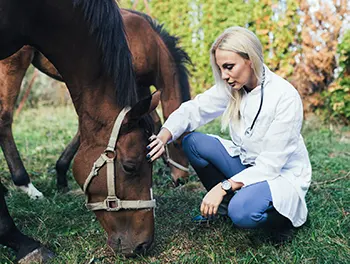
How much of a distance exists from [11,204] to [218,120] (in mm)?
4266

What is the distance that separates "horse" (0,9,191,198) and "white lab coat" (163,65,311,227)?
111 centimetres

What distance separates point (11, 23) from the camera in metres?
2.16

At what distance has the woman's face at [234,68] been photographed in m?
2.28

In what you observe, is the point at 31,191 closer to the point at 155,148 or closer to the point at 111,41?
the point at 155,148

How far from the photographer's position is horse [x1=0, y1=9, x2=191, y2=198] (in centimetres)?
361

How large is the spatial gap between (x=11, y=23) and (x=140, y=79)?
183cm

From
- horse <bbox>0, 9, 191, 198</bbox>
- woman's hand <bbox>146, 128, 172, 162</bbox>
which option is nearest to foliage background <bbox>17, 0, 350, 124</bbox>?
horse <bbox>0, 9, 191, 198</bbox>

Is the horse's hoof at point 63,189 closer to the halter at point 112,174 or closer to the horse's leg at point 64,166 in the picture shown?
the horse's leg at point 64,166

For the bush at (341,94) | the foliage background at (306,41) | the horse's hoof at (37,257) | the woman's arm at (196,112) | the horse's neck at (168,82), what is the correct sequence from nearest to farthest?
the horse's hoof at (37,257), the woman's arm at (196,112), the horse's neck at (168,82), the bush at (341,94), the foliage background at (306,41)

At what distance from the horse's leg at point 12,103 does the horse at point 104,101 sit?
130cm

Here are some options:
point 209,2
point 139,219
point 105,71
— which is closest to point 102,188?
point 139,219

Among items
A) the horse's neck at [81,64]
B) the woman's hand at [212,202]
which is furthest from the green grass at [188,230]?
the horse's neck at [81,64]

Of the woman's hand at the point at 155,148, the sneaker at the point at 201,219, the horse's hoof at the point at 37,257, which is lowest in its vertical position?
the sneaker at the point at 201,219

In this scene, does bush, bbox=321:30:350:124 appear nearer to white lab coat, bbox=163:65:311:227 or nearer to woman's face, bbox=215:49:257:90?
white lab coat, bbox=163:65:311:227
